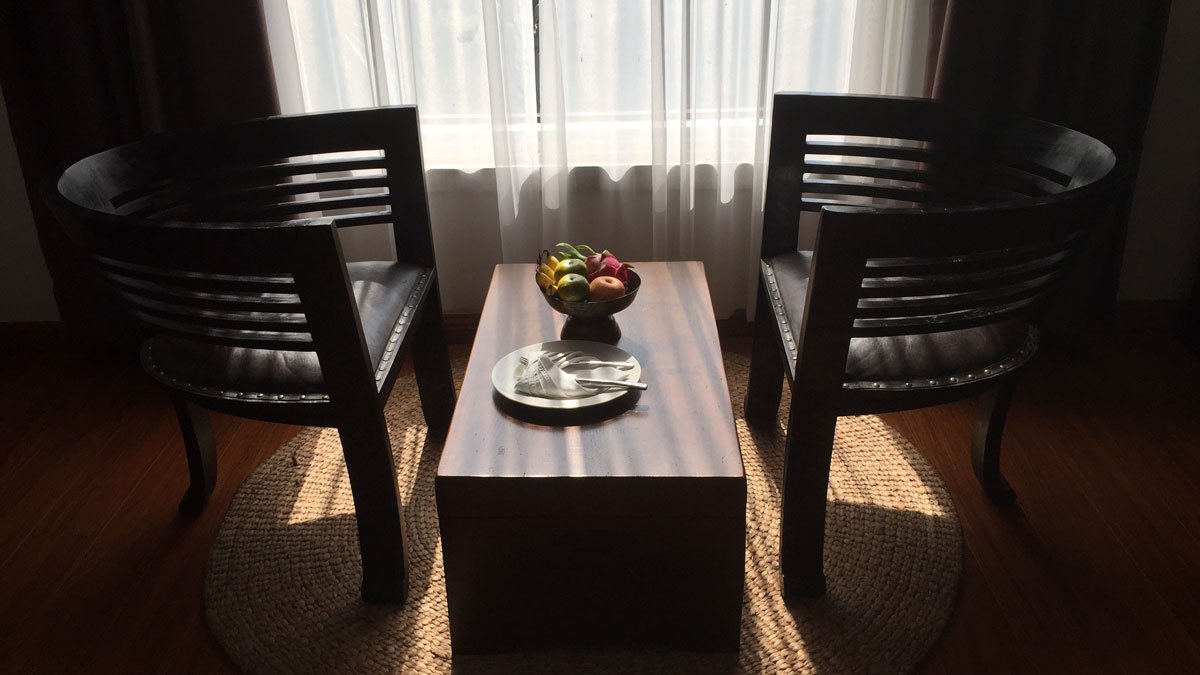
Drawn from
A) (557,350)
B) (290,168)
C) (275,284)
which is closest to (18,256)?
(290,168)

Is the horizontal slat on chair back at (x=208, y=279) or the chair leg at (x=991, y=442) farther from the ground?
the horizontal slat on chair back at (x=208, y=279)

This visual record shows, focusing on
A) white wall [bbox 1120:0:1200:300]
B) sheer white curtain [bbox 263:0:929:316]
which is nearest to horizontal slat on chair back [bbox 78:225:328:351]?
sheer white curtain [bbox 263:0:929:316]

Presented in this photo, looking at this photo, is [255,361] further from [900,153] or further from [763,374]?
[900,153]

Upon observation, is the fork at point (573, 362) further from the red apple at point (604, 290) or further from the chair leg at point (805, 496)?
the chair leg at point (805, 496)

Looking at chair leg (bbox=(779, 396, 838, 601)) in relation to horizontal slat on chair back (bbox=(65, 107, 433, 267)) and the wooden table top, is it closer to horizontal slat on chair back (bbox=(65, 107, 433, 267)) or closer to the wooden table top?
the wooden table top

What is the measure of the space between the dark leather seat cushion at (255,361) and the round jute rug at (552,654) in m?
0.45

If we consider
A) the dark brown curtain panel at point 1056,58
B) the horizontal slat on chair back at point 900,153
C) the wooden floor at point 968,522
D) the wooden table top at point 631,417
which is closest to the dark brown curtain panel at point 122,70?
the wooden floor at point 968,522

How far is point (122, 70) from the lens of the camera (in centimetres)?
245

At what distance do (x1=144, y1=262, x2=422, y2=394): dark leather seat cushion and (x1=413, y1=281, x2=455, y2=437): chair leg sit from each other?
0.83 feet

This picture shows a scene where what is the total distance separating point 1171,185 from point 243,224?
259 centimetres

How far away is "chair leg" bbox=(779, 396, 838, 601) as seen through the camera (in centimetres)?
171

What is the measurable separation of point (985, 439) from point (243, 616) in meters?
1.63

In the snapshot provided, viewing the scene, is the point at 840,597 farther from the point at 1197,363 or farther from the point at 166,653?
the point at 1197,363

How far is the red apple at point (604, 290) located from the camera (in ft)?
6.12
